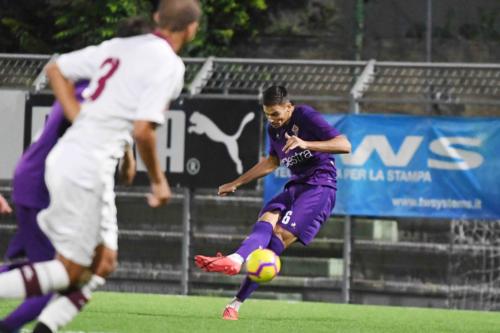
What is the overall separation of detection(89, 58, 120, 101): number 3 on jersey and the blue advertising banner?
9021 millimetres

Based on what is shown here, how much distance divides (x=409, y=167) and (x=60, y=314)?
9144mm

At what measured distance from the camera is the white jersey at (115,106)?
673 cm

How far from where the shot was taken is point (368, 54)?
1233 inches

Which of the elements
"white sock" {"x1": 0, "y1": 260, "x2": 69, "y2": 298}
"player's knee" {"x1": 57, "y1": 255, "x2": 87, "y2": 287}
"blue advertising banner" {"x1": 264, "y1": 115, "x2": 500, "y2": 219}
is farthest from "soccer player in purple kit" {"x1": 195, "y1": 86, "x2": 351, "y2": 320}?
"white sock" {"x1": 0, "y1": 260, "x2": 69, "y2": 298}

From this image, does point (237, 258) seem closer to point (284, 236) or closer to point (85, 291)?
point (284, 236)

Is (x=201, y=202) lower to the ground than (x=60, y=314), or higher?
higher

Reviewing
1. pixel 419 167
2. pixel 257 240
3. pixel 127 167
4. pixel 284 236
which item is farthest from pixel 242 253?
pixel 419 167

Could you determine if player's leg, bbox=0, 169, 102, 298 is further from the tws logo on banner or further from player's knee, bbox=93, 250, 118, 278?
the tws logo on banner

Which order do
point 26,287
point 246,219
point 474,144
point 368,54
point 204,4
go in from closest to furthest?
point 26,287, point 474,144, point 246,219, point 204,4, point 368,54

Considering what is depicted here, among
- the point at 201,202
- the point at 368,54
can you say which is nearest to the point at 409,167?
the point at 201,202

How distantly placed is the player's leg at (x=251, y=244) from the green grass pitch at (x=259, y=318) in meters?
0.45

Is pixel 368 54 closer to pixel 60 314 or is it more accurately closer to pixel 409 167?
pixel 409 167

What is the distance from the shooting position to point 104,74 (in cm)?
684

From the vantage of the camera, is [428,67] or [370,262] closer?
[428,67]
